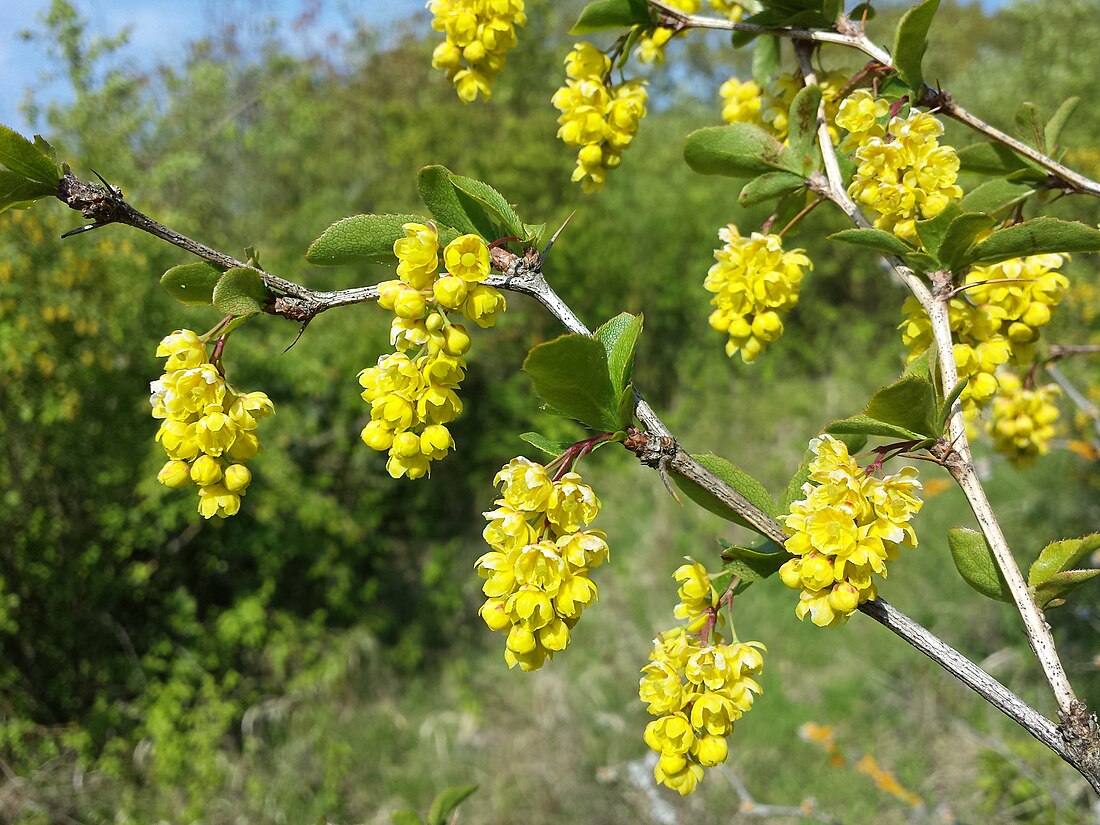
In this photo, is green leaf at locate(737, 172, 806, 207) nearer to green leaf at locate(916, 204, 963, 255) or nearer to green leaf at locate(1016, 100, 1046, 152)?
green leaf at locate(916, 204, 963, 255)

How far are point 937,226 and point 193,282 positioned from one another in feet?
2.73

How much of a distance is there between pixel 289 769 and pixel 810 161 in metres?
4.25

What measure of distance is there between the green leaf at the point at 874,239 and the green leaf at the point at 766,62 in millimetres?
584

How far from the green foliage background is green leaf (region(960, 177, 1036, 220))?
101 inches

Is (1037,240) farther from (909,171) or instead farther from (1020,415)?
(1020,415)

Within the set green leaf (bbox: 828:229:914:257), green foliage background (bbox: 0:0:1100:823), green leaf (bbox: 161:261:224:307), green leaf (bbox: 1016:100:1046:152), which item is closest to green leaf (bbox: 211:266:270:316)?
green leaf (bbox: 161:261:224:307)

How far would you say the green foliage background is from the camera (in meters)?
3.81

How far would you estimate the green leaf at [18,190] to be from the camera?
0.71m

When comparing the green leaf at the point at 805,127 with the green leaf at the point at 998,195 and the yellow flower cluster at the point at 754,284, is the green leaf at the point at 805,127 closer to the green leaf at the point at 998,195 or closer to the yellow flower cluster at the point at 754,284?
the yellow flower cluster at the point at 754,284

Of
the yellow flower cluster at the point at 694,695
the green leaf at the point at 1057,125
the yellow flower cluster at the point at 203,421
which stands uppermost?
the yellow flower cluster at the point at 203,421

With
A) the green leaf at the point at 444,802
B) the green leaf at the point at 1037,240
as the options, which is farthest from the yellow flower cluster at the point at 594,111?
the green leaf at the point at 444,802

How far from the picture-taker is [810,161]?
3.38 feet

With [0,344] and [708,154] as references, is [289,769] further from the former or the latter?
[708,154]

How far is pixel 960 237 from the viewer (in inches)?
33.4
